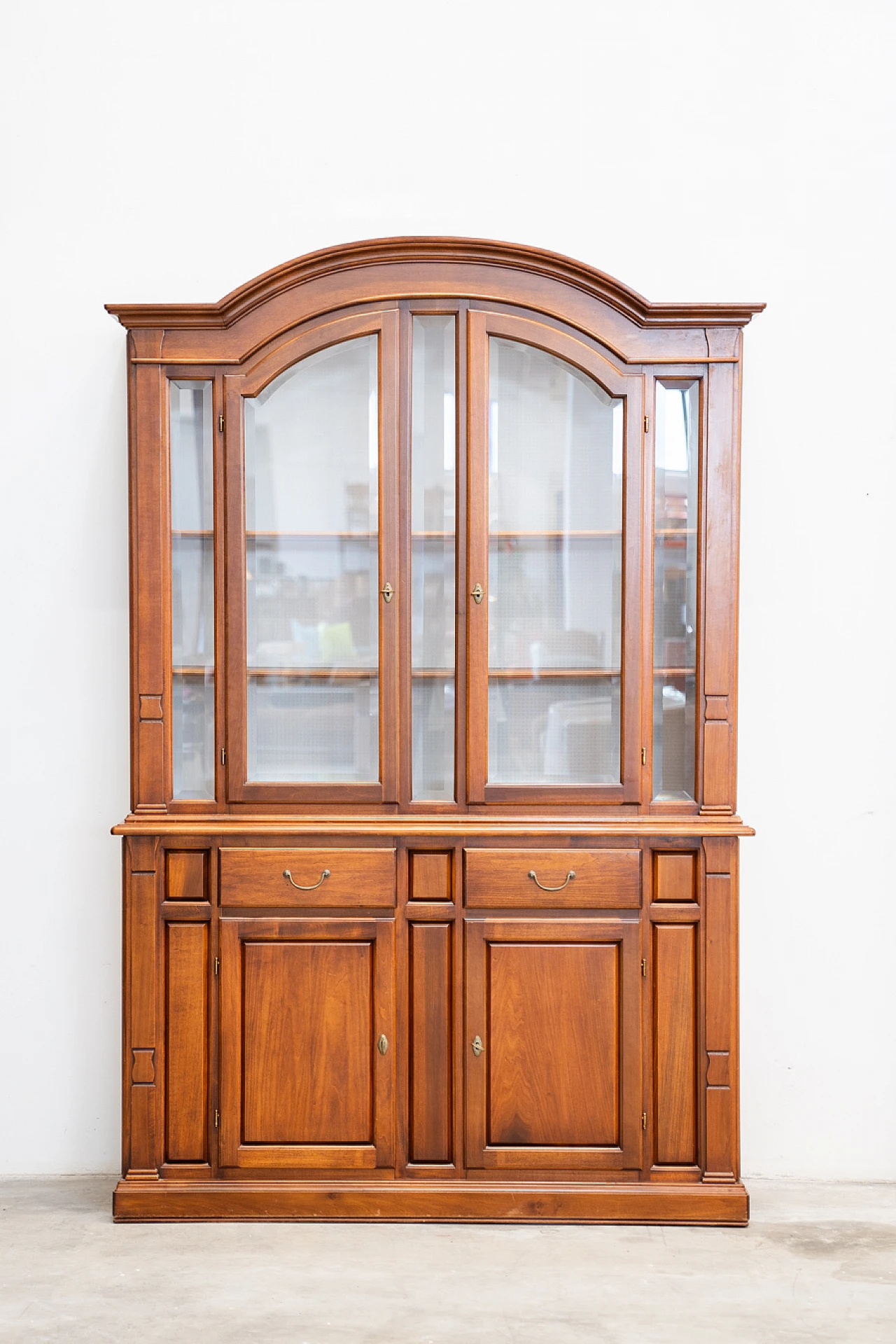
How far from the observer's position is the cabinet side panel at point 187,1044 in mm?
2564

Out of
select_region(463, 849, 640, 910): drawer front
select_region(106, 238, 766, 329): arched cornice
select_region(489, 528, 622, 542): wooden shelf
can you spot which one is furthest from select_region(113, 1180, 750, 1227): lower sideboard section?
select_region(106, 238, 766, 329): arched cornice

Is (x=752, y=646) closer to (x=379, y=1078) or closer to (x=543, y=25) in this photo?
(x=379, y=1078)

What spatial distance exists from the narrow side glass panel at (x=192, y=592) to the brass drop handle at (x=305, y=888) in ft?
0.89

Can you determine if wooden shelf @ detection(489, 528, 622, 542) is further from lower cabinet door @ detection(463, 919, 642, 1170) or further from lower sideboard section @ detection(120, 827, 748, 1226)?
lower cabinet door @ detection(463, 919, 642, 1170)

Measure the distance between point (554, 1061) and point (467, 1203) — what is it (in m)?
0.40

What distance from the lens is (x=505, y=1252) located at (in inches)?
95.3

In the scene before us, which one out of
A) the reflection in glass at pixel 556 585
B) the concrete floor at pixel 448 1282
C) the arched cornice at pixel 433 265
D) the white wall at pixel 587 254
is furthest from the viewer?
the white wall at pixel 587 254

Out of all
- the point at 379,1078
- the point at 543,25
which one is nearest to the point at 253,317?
the point at 543,25

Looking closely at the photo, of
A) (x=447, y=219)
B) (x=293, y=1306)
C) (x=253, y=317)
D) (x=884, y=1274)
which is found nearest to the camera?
(x=293, y=1306)

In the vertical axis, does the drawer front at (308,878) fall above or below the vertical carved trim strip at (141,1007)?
above

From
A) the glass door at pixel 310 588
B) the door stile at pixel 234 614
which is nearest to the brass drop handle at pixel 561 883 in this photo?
the glass door at pixel 310 588

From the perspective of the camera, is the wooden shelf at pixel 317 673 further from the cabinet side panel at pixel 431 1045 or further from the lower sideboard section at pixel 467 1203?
the lower sideboard section at pixel 467 1203

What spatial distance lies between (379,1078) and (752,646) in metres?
1.51

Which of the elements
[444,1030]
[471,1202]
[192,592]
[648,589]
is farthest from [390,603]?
[471,1202]
